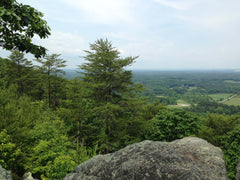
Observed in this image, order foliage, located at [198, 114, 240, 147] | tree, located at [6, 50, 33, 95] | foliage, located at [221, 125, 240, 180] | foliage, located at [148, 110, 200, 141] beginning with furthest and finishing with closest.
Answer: tree, located at [6, 50, 33, 95] → foliage, located at [198, 114, 240, 147] → foliage, located at [148, 110, 200, 141] → foliage, located at [221, 125, 240, 180]

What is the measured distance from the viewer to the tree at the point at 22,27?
4.65m

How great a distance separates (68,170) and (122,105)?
30.7 feet

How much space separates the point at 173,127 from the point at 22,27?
746 inches

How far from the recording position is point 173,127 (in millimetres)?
18297

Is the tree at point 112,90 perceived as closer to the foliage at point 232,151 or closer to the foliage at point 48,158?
the foliage at point 48,158

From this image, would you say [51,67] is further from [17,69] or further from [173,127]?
[173,127]

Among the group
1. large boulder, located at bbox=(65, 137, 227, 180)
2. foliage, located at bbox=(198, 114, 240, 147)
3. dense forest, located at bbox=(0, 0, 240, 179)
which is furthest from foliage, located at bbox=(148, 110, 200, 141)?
large boulder, located at bbox=(65, 137, 227, 180)

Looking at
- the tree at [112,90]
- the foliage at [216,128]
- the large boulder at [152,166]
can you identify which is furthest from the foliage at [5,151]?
the foliage at [216,128]

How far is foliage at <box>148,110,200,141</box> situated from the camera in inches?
707

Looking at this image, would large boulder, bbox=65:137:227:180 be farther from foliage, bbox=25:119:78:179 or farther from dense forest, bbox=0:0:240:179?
dense forest, bbox=0:0:240:179

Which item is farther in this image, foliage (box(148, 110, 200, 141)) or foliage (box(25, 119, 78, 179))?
foliage (box(148, 110, 200, 141))

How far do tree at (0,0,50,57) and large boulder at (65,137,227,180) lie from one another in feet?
19.4

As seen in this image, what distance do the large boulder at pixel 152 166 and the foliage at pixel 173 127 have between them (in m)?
12.8

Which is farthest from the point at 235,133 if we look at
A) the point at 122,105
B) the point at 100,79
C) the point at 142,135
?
the point at 100,79
